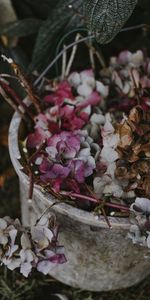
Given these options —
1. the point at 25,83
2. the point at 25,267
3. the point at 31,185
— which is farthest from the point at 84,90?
the point at 25,267

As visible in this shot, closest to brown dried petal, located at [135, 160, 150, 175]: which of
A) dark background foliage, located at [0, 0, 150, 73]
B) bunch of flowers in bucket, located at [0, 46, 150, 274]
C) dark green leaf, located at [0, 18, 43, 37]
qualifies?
bunch of flowers in bucket, located at [0, 46, 150, 274]

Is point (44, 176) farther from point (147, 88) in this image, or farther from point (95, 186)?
point (147, 88)

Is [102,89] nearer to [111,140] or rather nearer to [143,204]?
[111,140]

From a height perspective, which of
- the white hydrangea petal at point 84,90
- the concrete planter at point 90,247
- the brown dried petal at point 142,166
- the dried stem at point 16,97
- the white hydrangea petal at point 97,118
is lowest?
the concrete planter at point 90,247

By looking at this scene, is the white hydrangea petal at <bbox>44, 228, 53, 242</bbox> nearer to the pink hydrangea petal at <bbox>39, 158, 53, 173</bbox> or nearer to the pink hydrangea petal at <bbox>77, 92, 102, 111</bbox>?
the pink hydrangea petal at <bbox>39, 158, 53, 173</bbox>

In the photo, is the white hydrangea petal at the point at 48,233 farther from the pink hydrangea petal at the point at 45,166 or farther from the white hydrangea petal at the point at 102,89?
the white hydrangea petal at the point at 102,89

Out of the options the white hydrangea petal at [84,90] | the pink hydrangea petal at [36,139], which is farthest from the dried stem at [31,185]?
the white hydrangea petal at [84,90]

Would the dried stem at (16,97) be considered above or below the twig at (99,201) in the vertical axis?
above

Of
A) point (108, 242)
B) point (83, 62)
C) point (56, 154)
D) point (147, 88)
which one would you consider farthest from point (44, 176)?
point (83, 62)
